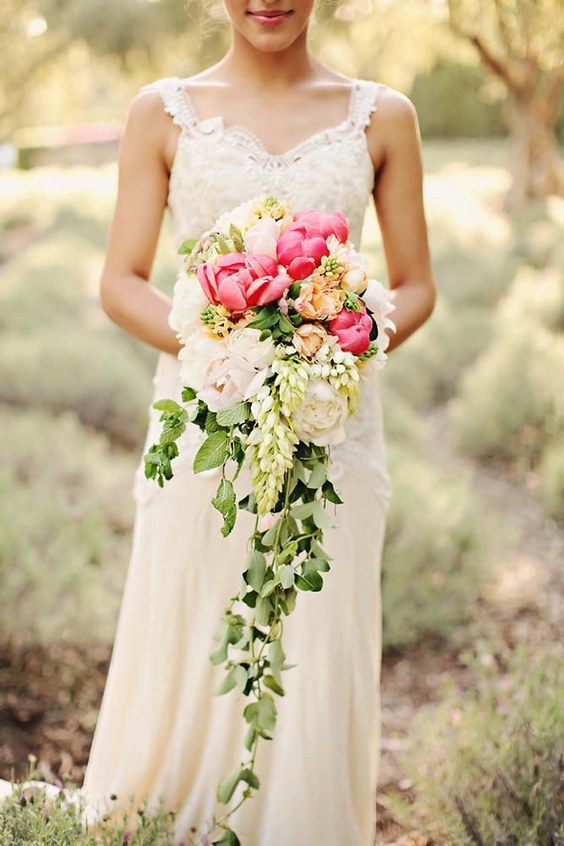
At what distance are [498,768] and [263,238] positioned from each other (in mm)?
1710

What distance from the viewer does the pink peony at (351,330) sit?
160 cm

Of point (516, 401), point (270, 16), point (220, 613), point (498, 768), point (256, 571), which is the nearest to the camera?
point (256, 571)

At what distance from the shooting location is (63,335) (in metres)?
7.48

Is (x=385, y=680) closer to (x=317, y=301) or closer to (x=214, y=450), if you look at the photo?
(x=214, y=450)

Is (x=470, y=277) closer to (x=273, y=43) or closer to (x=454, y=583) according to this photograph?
(x=454, y=583)

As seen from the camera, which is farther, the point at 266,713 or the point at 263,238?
the point at 266,713

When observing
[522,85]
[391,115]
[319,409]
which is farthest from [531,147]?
[319,409]

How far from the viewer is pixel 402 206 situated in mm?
2359

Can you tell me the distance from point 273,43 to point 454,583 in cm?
300

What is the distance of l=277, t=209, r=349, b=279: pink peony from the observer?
1.62 metres

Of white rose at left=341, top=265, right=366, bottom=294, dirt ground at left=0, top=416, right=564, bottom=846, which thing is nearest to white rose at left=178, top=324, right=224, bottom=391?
white rose at left=341, top=265, right=366, bottom=294

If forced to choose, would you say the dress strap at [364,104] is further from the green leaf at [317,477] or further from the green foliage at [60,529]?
the green foliage at [60,529]

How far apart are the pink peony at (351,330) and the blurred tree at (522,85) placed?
938 cm

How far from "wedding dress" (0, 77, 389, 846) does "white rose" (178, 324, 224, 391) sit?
60 cm
